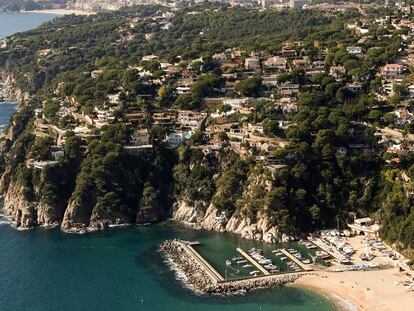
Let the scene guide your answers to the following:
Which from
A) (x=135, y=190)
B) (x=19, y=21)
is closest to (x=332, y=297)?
(x=135, y=190)

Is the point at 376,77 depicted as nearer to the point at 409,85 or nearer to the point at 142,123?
the point at 409,85

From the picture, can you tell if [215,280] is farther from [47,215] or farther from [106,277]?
[47,215]

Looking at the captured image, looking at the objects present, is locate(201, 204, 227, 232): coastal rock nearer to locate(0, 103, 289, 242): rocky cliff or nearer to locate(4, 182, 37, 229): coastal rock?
locate(0, 103, 289, 242): rocky cliff

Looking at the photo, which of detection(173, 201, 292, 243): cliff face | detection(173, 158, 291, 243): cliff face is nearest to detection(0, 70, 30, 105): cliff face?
detection(173, 201, 292, 243): cliff face

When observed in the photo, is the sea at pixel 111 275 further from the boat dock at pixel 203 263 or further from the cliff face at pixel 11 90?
the cliff face at pixel 11 90

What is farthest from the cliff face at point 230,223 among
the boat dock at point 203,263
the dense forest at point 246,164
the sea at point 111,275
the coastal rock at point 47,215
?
the coastal rock at point 47,215

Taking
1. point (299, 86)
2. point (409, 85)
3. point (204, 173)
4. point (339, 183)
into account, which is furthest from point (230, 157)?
point (409, 85)
